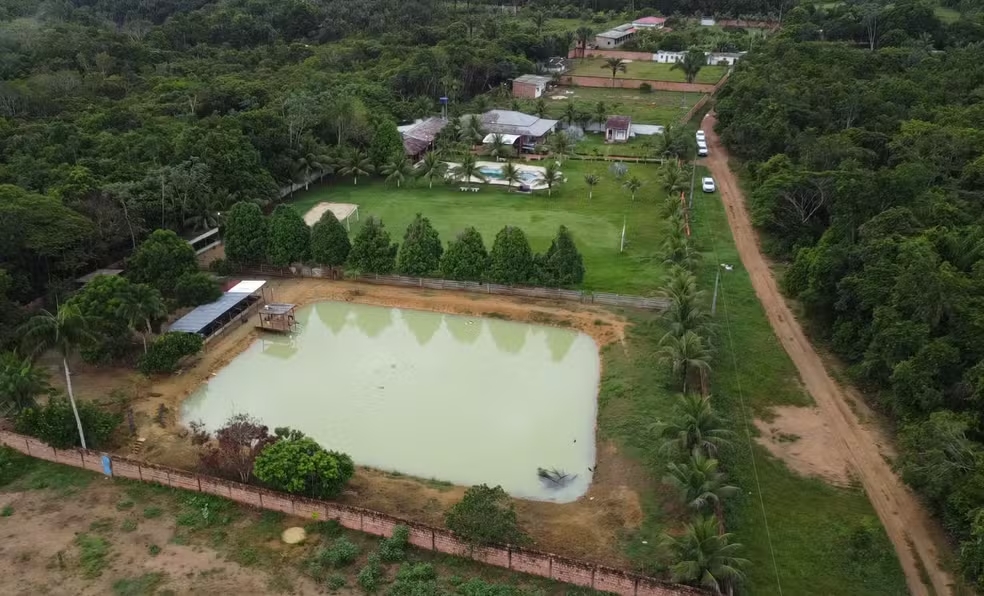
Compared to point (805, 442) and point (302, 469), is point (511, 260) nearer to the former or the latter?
point (805, 442)

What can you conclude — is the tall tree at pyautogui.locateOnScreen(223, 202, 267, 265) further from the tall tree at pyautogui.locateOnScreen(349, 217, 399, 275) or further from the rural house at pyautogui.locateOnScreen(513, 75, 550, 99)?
the rural house at pyautogui.locateOnScreen(513, 75, 550, 99)

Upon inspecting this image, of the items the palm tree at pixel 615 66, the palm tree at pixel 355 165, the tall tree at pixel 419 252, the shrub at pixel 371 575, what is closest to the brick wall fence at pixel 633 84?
the palm tree at pixel 615 66

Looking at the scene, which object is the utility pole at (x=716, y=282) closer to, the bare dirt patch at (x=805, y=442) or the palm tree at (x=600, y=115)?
the bare dirt patch at (x=805, y=442)

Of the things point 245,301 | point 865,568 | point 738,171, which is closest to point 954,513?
point 865,568

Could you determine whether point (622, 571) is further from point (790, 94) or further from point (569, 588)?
point (790, 94)

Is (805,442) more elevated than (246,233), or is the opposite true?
(246,233)

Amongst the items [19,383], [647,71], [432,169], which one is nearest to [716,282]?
[432,169]
